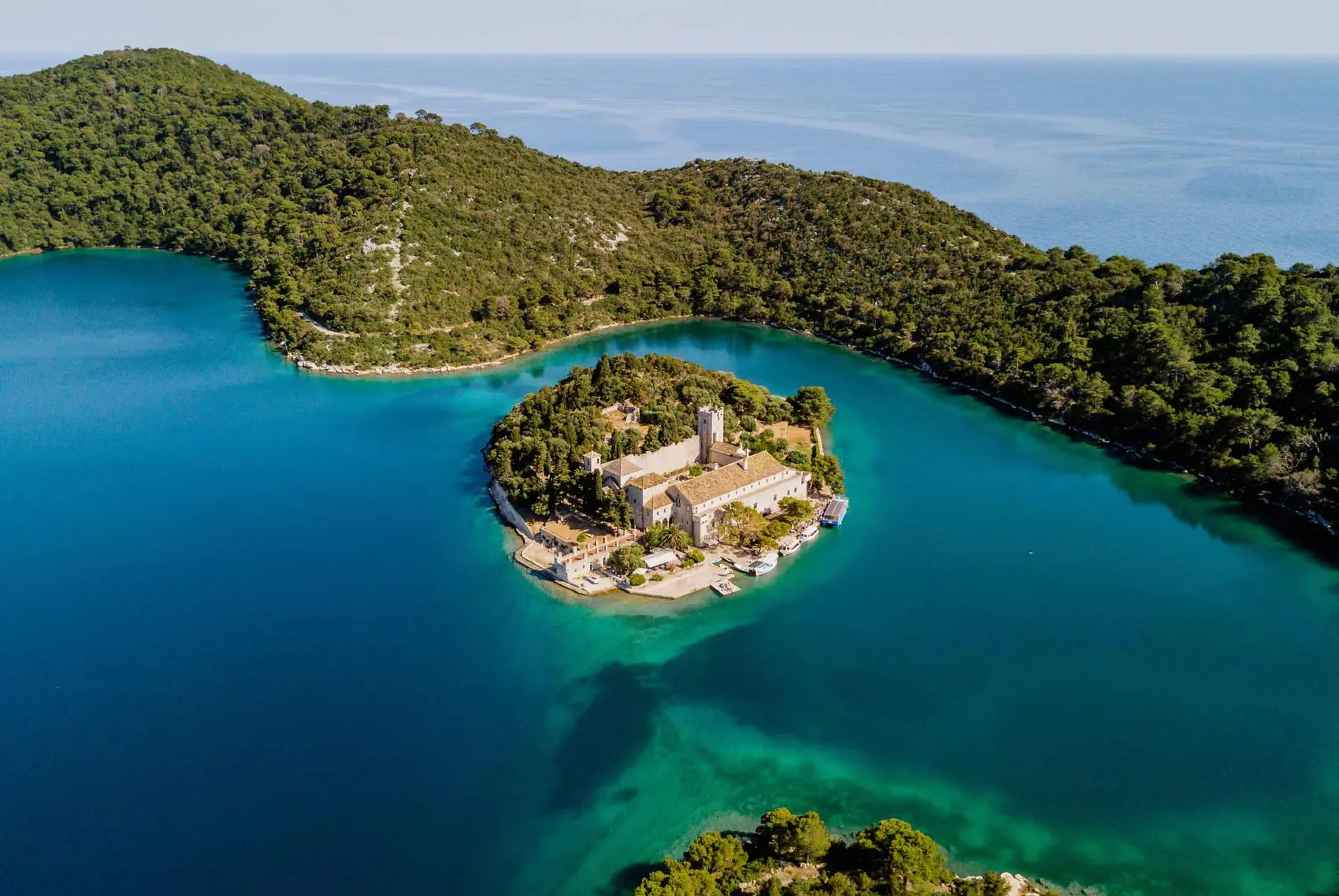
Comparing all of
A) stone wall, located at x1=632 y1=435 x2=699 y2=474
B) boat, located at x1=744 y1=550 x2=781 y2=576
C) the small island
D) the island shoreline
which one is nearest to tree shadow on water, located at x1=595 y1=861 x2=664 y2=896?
the small island

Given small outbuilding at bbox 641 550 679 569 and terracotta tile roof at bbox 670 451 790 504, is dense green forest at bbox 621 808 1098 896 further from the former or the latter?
terracotta tile roof at bbox 670 451 790 504

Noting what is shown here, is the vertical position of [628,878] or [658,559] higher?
[658,559]

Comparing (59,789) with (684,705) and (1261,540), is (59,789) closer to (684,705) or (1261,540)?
(684,705)

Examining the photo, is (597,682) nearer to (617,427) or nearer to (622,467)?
(622,467)

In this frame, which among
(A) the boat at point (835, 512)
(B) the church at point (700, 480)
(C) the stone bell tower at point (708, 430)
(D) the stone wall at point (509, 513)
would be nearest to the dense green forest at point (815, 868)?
(B) the church at point (700, 480)

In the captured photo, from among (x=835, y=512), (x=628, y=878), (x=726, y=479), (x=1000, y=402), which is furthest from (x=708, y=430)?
(x=1000, y=402)

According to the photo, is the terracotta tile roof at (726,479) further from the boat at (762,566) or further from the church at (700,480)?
the boat at (762,566)
